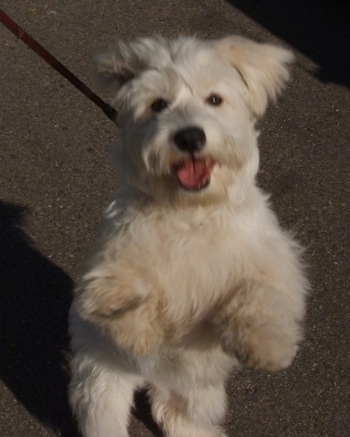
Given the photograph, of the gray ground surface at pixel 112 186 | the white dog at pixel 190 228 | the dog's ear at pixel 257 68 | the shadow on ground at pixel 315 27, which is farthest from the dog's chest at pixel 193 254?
the shadow on ground at pixel 315 27

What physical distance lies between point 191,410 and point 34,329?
104 centimetres

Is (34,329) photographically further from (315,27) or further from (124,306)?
(315,27)

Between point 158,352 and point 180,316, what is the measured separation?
200 mm

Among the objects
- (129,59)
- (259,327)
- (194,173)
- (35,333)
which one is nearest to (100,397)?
(35,333)

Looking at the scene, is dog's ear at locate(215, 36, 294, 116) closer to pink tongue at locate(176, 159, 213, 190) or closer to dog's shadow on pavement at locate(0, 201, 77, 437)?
pink tongue at locate(176, 159, 213, 190)

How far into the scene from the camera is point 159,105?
266 centimetres

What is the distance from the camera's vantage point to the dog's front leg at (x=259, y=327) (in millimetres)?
2338

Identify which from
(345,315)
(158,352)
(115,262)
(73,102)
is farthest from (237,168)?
(73,102)

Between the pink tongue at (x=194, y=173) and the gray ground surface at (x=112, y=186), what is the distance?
4.54ft

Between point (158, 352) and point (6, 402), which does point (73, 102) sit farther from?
point (158, 352)

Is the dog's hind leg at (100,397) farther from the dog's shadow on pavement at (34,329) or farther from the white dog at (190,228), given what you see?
the dog's shadow on pavement at (34,329)

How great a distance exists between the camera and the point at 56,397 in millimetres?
3604

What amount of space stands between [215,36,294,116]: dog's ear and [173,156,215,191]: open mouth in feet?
1.23

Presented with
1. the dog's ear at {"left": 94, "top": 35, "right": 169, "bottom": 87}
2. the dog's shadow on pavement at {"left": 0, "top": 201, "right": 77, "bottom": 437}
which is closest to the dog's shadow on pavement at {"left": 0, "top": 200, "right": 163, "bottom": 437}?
the dog's shadow on pavement at {"left": 0, "top": 201, "right": 77, "bottom": 437}
